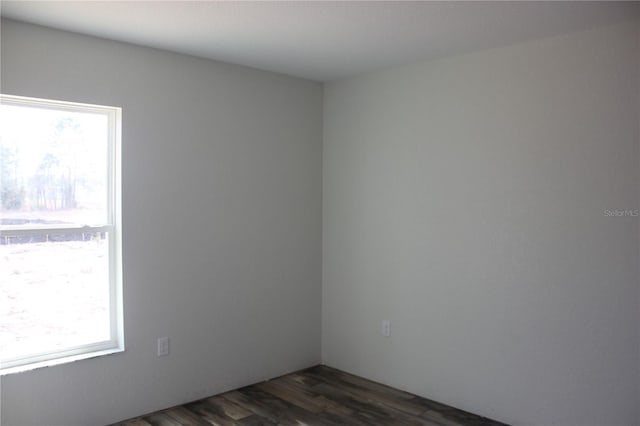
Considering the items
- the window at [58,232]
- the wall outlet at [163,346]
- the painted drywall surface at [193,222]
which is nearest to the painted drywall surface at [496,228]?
the painted drywall surface at [193,222]

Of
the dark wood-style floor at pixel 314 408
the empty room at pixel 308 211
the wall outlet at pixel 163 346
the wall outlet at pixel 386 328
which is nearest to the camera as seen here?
the empty room at pixel 308 211

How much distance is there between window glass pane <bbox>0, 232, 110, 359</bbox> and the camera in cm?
284

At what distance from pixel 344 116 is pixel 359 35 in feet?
3.91

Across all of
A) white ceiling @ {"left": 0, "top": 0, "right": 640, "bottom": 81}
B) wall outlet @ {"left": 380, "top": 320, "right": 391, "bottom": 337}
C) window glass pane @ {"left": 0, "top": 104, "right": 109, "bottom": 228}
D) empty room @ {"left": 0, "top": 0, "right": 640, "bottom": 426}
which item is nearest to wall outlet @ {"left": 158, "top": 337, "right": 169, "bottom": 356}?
empty room @ {"left": 0, "top": 0, "right": 640, "bottom": 426}

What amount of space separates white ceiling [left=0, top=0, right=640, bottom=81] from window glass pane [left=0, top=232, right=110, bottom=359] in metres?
1.22

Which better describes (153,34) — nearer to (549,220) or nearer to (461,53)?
(461,53)

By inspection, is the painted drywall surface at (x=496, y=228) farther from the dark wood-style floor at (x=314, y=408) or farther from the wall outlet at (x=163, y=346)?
the wall outlet at (x=163, y=346)

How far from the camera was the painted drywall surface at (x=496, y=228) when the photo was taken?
9.11 feet

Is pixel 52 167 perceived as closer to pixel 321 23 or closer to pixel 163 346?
pixel 163 346

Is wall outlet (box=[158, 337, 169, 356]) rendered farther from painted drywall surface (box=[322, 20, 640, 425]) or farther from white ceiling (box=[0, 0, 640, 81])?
white ceiling (box=[0, 0, 640, 81])

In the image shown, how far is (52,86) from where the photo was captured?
113 inches

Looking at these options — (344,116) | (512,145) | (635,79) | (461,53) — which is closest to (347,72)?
(344,116)

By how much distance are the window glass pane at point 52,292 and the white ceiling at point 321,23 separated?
1.22 m

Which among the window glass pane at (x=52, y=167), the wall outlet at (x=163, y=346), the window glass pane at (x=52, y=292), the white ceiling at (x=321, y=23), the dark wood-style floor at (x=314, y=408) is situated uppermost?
the white ceiling at (x=321, y=23)
